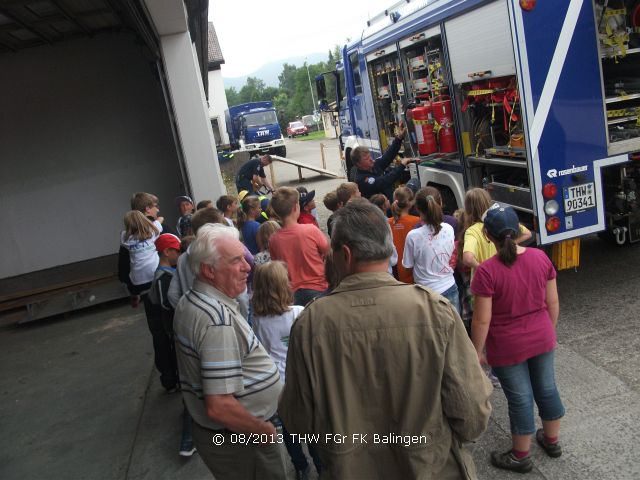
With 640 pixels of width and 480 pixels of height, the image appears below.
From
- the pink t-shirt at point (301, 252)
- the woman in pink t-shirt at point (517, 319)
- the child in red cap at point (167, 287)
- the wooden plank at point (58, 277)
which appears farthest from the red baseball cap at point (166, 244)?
the wooden plank at point (58, 277)

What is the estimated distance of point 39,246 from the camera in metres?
10.9

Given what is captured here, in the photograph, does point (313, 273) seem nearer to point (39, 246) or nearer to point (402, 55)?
point (402, 55)

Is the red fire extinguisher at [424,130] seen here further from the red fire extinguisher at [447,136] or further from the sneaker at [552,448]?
the sneaker at [552,448]

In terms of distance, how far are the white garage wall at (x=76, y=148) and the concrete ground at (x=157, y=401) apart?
12.0 ft

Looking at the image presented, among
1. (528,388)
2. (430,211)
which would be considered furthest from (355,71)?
(528,388)

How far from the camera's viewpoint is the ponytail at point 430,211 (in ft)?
13.5

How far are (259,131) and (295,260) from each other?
92.2ft

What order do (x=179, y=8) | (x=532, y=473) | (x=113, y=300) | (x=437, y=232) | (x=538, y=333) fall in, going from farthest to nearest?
(x=113, y=300), (x=179, y=8), (x=437, y=232), (x=532, y=473), (x=538, y=333)

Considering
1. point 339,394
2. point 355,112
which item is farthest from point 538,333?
point 355,112

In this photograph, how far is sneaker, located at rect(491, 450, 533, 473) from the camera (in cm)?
334

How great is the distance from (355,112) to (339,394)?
929 cm

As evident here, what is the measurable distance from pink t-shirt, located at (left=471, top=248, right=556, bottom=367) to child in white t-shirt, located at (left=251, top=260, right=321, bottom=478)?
1.02m

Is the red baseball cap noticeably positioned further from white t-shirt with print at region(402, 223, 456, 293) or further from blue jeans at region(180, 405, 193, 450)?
white t-shirt with print at region(402, 223, 456, 293)

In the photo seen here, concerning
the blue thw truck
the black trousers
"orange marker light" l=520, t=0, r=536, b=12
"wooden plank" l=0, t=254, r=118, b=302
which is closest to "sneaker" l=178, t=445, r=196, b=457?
the black trousers
